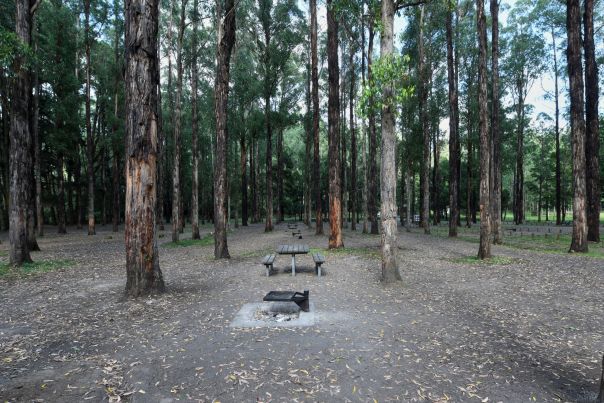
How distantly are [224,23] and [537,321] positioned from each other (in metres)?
12.0

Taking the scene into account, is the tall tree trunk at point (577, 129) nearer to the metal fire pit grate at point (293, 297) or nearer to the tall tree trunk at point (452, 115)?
the tall tree trunk at point (452, 115)

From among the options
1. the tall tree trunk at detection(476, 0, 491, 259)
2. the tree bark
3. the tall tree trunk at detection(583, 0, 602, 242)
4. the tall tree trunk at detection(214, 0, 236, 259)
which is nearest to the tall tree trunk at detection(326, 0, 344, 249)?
the tall tree trunk at detection(214, 0, 236, 259)

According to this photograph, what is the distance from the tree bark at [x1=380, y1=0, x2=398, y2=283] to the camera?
25.8 ft

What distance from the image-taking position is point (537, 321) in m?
5.42

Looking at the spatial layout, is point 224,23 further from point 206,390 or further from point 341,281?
point 206,390

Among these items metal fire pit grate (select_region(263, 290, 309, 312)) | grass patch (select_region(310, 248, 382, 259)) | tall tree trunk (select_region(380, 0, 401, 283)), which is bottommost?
grass patch (select_region(310, 248, 382, 259))

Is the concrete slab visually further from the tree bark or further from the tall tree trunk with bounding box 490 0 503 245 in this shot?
the tall tree trunk with bounding box 490 0 503 245

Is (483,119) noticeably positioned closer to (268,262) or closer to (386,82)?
(386,82)

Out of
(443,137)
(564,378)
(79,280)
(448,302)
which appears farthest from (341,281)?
(443,137)

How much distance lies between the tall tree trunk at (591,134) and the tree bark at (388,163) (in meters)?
14.8

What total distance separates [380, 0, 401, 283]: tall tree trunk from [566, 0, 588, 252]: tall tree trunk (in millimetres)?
9317

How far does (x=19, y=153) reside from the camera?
10.2m

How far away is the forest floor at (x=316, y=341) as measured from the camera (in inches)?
133

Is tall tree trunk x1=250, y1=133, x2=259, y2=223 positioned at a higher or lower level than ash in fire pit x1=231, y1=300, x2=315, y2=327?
higher
